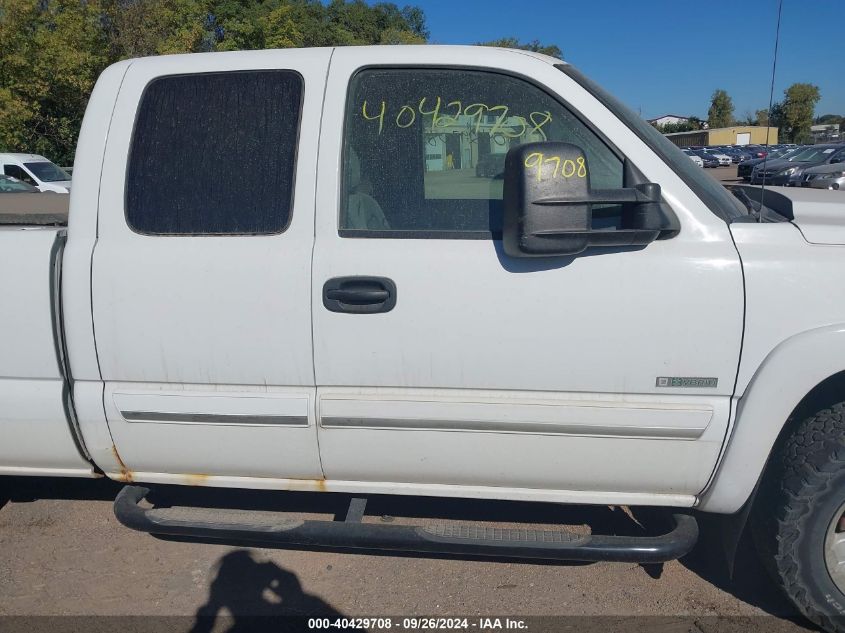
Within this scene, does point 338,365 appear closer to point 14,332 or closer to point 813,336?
point 14,332

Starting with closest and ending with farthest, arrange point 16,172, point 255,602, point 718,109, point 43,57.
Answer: point 255,602
point 718,109
point 16,172
point 43,57

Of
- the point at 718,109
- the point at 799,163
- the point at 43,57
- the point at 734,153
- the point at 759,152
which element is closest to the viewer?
the point at 718,109

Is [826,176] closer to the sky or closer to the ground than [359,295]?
closer to the sky

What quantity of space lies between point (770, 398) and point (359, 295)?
4.54ft

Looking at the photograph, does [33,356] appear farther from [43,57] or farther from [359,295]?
[43,57]

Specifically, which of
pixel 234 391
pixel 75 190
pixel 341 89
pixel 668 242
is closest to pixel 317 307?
pixel 234 391

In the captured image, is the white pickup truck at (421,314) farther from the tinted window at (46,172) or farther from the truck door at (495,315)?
the tinted window at (46,172)

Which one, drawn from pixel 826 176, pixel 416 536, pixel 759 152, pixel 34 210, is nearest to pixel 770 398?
pixel 416 536

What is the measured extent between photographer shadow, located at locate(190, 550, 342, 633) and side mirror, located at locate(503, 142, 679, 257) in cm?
166

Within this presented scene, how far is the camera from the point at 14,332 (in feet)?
8.45

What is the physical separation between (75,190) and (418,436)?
1.53m

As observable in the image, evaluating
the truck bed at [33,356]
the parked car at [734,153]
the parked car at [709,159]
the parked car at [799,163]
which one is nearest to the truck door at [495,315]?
the truck bed at [33,356]

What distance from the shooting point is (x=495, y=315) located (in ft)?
7.73

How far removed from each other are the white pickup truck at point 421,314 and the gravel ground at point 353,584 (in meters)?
0.37
